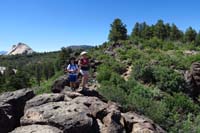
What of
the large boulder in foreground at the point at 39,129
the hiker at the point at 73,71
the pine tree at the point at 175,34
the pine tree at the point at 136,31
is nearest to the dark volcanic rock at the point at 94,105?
the hiker at the point at 73,71

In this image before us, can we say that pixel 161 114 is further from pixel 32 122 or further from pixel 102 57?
pixel 102 57

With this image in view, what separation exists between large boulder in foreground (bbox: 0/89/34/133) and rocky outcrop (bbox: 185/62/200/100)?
51.3ft

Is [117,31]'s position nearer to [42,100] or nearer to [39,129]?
[42,100]

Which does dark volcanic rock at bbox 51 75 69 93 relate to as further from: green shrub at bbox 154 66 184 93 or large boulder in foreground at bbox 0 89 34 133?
green shrub at bbox 154 66 184 93

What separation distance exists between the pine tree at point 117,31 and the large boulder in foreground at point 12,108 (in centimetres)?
5792

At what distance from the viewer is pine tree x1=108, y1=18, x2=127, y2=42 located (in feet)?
242

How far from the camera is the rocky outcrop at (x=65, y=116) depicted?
38.9ft

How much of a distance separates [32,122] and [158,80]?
700 inches

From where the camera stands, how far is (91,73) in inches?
1162

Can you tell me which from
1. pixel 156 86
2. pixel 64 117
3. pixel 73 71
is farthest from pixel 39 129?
pixel 156 86

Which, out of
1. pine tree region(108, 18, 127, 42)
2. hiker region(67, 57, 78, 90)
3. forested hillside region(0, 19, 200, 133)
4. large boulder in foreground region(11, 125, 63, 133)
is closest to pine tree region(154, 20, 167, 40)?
pine tree region(108, 18, 127, 42)

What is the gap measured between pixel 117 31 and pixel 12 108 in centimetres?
→ 6032

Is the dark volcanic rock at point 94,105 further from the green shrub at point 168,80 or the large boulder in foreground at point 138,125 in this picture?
the green shrub at point 168,80

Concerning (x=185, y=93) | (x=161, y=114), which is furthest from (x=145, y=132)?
(x=185, y=93)
